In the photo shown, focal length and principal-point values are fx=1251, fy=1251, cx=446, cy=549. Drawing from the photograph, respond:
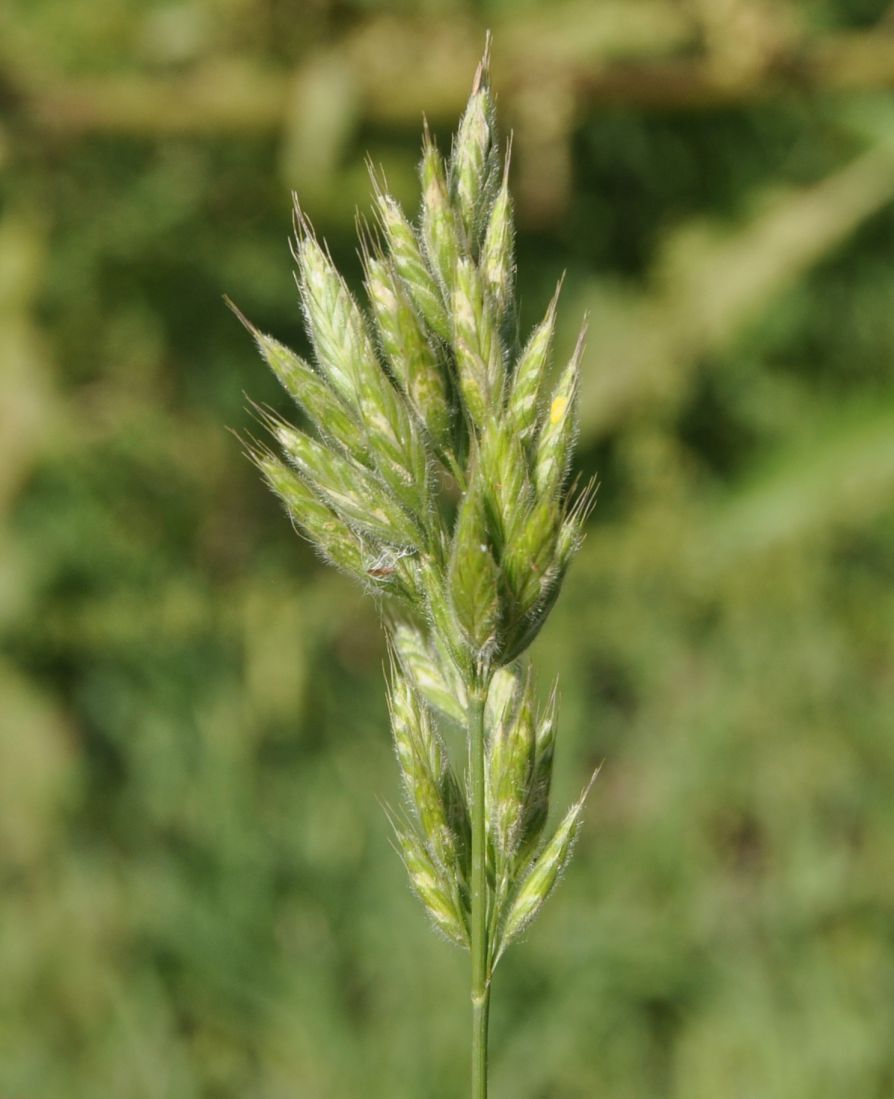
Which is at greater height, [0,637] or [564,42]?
[564,42]

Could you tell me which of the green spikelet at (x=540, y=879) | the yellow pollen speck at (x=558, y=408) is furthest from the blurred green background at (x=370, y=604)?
A: the yellow pollen speck at (x=558, y=408)

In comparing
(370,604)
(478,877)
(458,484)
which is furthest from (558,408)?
(370,604)

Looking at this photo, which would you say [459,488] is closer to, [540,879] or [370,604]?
[540,879]

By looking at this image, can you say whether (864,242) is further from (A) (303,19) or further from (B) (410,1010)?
(B) (410,1010)

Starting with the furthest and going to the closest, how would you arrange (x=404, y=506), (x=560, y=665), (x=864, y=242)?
(x=864, y=242), (x=560, y=665), (x=404, y=506)

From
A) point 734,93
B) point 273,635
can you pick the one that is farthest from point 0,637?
point 734,93

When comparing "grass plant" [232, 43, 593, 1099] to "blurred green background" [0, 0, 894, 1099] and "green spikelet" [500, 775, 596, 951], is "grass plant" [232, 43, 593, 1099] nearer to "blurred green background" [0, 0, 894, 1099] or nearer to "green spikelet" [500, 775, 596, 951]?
"green spikelet" [500, 775, 596, 951]

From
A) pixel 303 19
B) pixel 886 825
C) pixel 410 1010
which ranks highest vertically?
pixel 303 19

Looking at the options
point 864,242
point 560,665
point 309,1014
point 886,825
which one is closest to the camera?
point 309,1014
